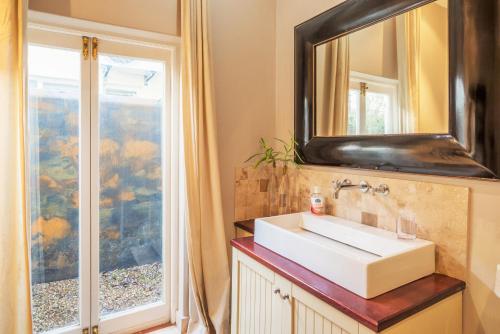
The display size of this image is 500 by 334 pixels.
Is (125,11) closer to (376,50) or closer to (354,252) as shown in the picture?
(376,50)

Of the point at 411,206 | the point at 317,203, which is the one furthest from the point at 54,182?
the point at 411,206

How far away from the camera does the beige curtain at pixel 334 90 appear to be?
1.71 metres

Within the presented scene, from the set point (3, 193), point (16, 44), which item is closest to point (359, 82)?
point (16, 44)

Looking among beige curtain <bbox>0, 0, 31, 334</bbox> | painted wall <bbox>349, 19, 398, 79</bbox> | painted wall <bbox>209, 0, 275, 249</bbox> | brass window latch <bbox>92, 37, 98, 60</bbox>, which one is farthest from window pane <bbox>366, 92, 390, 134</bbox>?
beige curtain <bbox>0, 0, 31, 334</bbox>

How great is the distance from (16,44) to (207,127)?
1.01 metres

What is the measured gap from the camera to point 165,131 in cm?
200

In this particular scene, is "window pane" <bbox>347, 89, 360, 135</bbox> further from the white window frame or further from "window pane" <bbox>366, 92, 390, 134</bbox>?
the white window frame

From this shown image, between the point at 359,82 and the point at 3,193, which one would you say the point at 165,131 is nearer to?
the point at 3,193

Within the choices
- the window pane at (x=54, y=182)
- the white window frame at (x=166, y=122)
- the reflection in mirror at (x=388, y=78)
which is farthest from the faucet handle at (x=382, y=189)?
the window pane at (x=54, y=182)

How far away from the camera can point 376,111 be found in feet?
5.01

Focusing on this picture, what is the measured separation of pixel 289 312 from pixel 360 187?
73 cm

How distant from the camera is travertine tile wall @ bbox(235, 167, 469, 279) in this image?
1.21m

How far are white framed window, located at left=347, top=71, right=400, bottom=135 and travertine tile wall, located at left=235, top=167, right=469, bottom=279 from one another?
262 millimetres

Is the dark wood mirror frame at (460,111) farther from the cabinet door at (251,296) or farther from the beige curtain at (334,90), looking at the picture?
the cabinet door at (251,296)
